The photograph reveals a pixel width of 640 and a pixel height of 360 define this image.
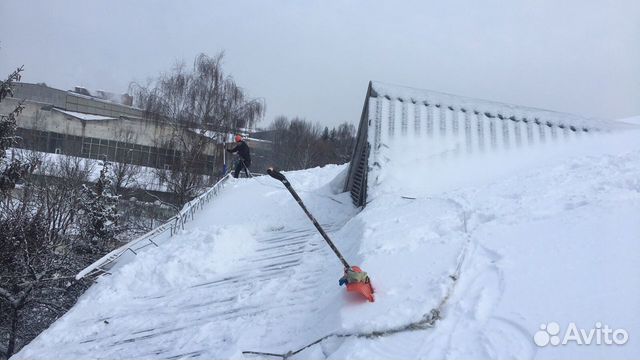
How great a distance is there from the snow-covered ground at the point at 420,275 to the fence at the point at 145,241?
0.97 ft

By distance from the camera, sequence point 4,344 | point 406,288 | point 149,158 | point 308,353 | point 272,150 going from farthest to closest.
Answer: point 272,150 → point 149,158 → point 4,344 → point 406,288 → point 308,353

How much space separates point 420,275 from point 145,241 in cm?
523

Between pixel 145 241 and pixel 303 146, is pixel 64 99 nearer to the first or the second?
pixel 303 146

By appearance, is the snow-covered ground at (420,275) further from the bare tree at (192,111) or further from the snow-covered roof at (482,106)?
the bare tree at (192,111)

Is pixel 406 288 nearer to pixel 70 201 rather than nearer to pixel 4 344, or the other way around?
pixel 4 344

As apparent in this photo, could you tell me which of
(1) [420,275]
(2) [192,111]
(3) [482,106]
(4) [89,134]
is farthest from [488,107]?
A: (4) [89,134]

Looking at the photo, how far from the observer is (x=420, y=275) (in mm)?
3729

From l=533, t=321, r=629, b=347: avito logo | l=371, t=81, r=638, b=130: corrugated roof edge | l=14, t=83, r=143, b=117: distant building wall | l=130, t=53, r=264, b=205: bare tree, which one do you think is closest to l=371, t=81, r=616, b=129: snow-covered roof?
l=371, t=81, r=638, b=130: corrugated roof edge

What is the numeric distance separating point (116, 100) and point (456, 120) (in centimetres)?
4538

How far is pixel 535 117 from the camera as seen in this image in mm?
8250

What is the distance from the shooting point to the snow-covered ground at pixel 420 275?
292cm

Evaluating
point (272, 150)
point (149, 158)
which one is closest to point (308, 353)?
point (149, 158)

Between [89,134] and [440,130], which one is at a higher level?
[89,134]

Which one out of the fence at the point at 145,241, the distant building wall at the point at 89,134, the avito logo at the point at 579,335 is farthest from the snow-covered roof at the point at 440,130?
the distant building wall at the point at 89,134
